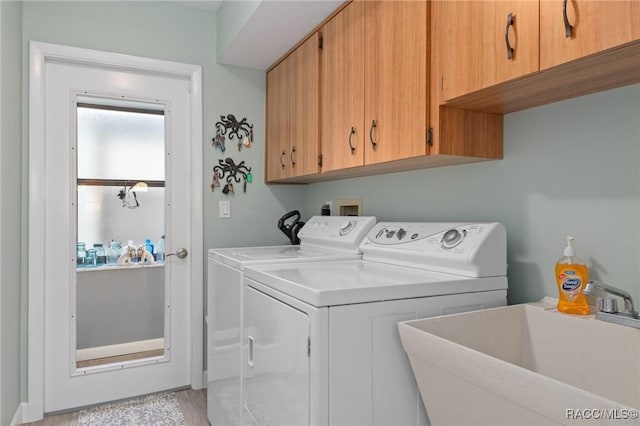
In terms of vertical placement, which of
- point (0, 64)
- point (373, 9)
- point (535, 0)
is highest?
point (373, 9)

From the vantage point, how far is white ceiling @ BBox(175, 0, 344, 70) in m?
1.94

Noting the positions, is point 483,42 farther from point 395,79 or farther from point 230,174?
point 230,174

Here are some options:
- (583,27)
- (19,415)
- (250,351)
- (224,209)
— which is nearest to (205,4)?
(224,209)

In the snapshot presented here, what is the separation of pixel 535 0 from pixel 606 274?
784 mm

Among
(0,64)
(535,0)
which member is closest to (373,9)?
(535,0)

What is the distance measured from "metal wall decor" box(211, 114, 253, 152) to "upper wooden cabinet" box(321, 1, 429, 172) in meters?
0.87

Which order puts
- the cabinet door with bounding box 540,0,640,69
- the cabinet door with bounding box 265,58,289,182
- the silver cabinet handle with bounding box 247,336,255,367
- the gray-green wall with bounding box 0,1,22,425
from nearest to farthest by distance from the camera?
the cabinet door with bounding box 540,0,640,69
the silver cabinet handle with bounding box 247,336,255,367
the gray-green wall with bounding box 0,1,22,425
the cabinet door with bounding box 265,58,289,182

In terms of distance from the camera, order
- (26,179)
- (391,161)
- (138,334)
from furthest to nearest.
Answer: (138,334) → (26,179) → (391,161)

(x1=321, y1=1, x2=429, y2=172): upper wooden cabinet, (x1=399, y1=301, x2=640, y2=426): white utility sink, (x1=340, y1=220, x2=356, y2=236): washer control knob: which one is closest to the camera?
(x1=399, y1=301, x2=640, y2=426): white utility sink

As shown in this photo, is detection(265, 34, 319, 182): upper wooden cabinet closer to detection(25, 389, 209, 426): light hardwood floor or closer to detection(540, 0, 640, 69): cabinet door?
detection(540, 0, 640, 69): cabinet door

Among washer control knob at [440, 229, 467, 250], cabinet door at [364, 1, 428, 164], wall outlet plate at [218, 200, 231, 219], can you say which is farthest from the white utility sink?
wall outlet plate at [218, 200, 231, 219]

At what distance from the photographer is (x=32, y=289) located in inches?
89.7

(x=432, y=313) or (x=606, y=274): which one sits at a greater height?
(x=606, y=274)

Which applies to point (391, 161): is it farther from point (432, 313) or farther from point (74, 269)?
point (74, 269)
